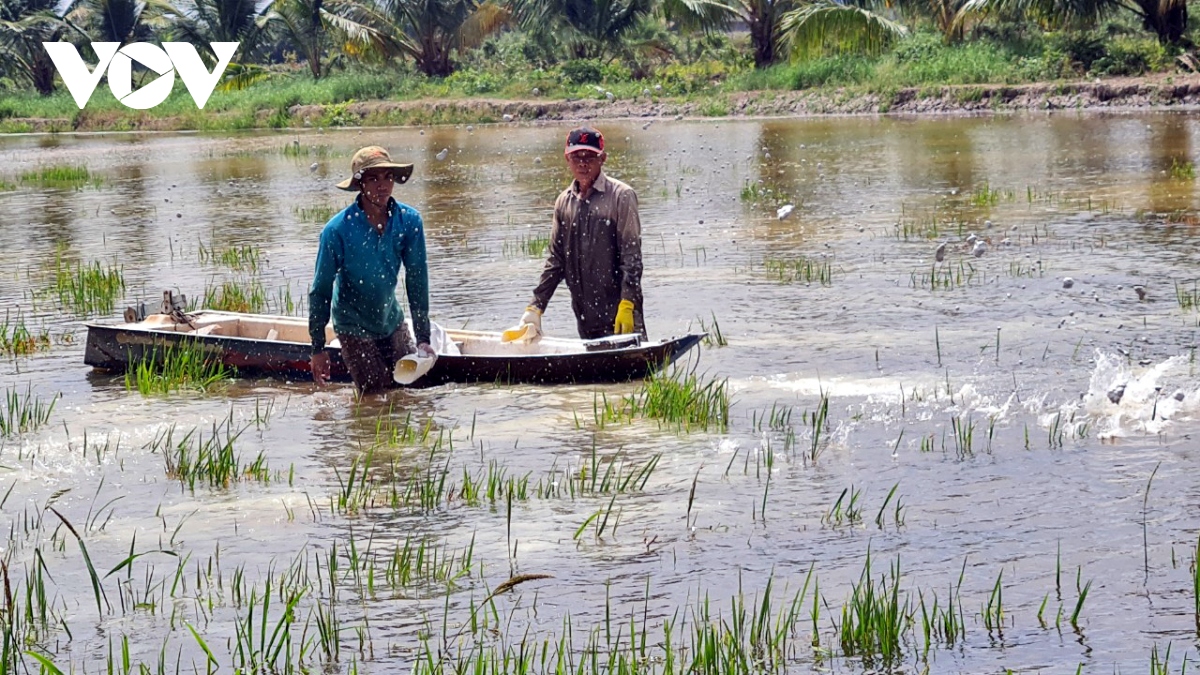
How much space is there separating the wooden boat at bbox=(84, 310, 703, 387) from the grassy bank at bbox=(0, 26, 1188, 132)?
28.6 metres

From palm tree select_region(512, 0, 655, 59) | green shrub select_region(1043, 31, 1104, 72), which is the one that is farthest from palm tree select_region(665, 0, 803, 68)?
green shrub select_region(1043, 31, 1104, 72)

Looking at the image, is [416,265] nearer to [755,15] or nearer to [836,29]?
[836,29]

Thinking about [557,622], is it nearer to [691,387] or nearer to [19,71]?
[691,387]

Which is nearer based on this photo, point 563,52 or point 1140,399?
point 1140,399

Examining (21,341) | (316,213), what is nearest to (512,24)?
(316,213)

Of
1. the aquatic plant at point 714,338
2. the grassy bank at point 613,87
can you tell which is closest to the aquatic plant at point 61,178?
the grassy bank at point 613,87

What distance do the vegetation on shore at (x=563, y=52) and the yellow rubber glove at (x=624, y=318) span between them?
2962 cm

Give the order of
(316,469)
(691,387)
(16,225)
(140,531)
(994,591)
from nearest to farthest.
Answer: (994,591)
(140,531)
(316,469)
(691,387)
(16,225)

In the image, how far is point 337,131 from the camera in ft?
148

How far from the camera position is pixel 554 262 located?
9.68 metres

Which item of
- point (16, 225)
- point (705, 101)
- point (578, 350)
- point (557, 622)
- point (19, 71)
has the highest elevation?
point (19, 71)

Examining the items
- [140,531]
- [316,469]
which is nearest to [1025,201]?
[316,469]

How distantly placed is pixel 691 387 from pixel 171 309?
4.00m

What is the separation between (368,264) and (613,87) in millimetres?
37743
